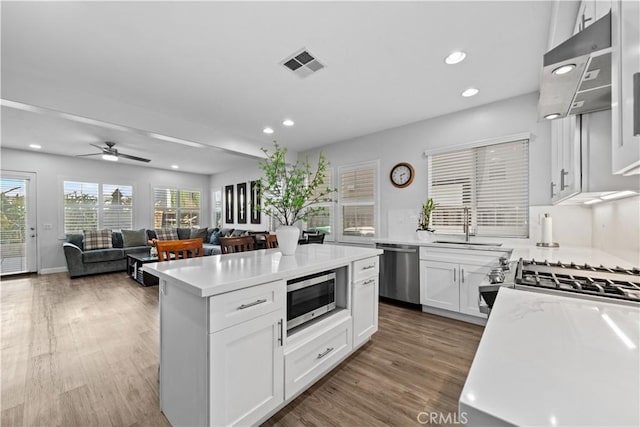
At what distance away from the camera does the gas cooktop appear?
1.00 metres

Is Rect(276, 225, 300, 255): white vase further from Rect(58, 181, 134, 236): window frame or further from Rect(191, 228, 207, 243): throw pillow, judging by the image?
Rect(58, 181, 134, 236): window frame

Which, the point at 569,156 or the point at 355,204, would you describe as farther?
the point at 355,204

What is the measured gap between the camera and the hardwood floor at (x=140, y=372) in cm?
168

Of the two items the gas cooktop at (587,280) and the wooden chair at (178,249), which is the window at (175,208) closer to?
the wooden chair at (178,249)

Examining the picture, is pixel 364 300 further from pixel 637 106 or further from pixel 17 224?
pixel 17 224

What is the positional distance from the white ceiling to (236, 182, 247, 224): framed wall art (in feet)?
12.1

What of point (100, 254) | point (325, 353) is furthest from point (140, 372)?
point (100, 254)

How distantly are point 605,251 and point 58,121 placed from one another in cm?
671

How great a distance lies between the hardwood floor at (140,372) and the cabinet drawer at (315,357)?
156 millimetres

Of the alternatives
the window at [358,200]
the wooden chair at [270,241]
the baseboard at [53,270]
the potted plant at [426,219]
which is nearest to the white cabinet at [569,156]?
the potted plant at [426,219]

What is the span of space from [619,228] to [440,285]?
1683 millimetres

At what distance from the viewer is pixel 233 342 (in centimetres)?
134

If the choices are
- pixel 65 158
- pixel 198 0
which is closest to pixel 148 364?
pixel 198 0

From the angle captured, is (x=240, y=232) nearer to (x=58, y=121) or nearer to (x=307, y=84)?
(x=58, y=121)
